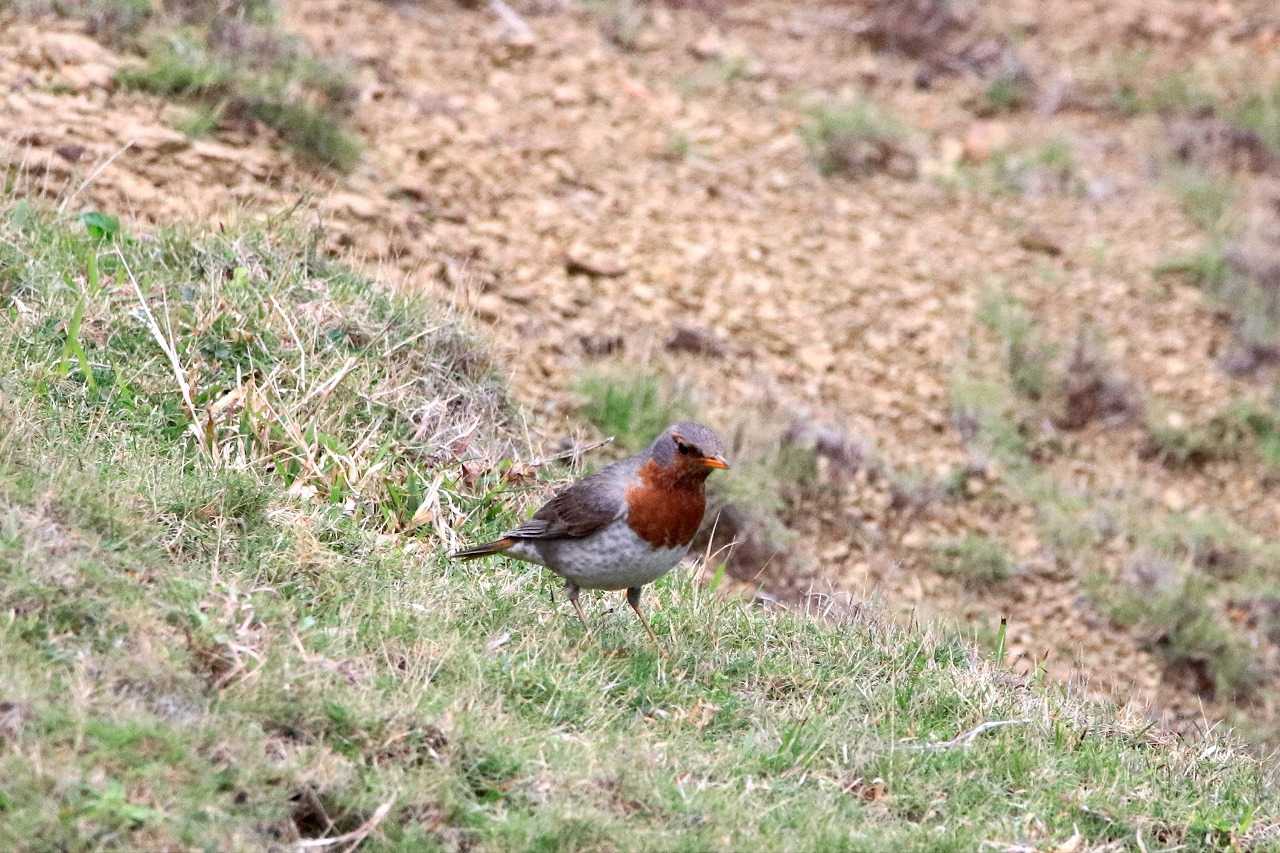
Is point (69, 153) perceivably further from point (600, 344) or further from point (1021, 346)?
point (1021, 346)

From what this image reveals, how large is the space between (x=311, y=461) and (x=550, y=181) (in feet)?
14.1

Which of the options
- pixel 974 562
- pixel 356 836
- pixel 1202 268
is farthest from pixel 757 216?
pixel 356 836

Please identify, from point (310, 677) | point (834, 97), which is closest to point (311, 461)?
point (310, 677)

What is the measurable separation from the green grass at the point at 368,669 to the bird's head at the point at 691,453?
668 millimetres

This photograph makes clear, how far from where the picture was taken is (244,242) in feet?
25.5

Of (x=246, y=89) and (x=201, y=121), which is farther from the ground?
(x=246, y=89)

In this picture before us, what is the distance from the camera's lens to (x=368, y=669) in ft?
17.2

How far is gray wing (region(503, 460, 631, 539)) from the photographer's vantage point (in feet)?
19.9

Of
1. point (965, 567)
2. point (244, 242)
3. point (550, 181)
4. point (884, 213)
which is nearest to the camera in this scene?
point (244, 242)

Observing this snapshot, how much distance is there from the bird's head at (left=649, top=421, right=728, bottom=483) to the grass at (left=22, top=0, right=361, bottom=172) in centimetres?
404

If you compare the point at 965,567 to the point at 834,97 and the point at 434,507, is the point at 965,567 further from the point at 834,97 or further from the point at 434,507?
the point at 834,97

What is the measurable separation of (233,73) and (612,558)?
16.6 feet

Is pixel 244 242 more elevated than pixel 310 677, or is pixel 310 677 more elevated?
pixel 244 242

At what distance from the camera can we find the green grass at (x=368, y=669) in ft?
15.2
